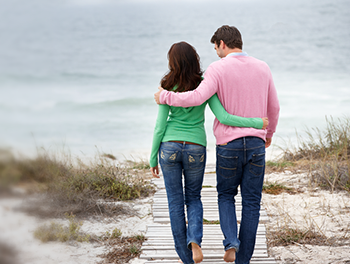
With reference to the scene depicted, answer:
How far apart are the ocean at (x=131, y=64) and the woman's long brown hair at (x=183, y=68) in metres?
0.82

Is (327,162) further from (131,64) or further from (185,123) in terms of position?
(131,64)

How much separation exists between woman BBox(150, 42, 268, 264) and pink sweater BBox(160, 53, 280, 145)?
61 millimetres

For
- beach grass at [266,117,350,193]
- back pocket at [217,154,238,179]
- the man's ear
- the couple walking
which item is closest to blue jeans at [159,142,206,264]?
the couple walking

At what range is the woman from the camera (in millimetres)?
2338

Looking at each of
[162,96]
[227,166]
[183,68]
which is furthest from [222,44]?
[227,166]

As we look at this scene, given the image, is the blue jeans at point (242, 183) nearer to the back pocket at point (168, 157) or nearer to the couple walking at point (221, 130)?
the couple walking at point (221, 130)

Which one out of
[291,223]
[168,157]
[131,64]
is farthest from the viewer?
[131,64]

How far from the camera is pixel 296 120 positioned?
16031 mm

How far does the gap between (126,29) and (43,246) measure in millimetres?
43022

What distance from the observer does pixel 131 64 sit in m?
29.6

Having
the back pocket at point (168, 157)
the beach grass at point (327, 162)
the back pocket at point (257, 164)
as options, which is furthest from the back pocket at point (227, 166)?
the beach grass at point (327, 162)

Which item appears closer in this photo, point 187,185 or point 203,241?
point 187,185

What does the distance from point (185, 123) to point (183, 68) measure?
1.37 feet

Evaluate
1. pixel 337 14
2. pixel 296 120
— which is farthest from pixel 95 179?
pixel 337 14
